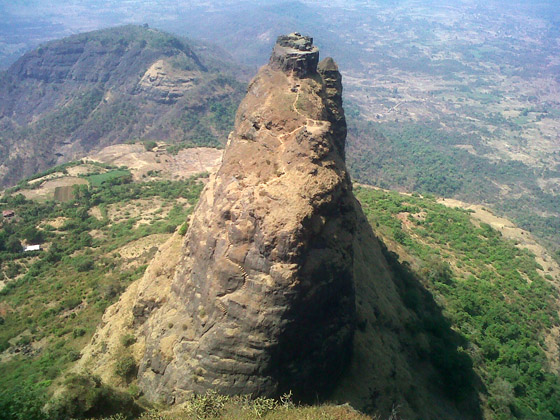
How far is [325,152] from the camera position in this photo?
15.8 metres

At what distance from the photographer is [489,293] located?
37.5 metres

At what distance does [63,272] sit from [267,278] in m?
35.5

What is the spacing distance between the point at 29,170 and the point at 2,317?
107989 mm

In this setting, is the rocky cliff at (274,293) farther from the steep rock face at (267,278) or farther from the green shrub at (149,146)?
the green shrub at (149,146)

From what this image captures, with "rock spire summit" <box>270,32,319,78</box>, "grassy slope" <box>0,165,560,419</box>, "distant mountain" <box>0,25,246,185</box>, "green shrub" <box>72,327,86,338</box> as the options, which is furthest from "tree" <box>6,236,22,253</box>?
"distant mountain" <box>0,25,246,185</box>

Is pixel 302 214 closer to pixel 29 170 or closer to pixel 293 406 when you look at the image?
pixel 293 406

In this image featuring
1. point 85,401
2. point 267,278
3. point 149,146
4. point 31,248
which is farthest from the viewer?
point 149,146

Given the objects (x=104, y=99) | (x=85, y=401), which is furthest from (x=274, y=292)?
(x=104, y=99)

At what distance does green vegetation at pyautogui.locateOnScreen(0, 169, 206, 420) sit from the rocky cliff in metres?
3.13

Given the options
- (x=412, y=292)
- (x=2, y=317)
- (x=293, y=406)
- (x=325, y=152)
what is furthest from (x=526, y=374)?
(x=2, y=317)

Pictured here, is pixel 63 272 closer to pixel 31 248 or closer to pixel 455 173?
pixel 31 248

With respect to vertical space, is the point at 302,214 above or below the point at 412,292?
above

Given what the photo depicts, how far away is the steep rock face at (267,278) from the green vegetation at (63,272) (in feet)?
12.1

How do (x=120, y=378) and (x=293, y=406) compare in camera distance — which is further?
(x=120, y=378)
